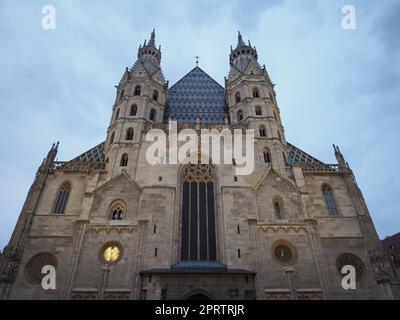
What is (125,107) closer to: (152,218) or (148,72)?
(148,72)

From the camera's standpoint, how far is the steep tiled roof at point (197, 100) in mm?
28234

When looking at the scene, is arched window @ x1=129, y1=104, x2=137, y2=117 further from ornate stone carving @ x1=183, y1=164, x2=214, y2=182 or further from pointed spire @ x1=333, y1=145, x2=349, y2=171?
pointed spire @ x1=333, y1=145, x2=349, y2=171

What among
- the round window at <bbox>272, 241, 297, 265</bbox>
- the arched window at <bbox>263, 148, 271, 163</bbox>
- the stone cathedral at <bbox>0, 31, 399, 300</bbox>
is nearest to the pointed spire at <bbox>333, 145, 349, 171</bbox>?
the stone cathedral at <bbox>0, 31, 399, 300</bbox>

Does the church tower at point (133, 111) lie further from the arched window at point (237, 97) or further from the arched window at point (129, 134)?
the arched window at point (237, 97)

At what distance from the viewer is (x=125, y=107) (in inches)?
1022

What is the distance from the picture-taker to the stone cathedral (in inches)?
667

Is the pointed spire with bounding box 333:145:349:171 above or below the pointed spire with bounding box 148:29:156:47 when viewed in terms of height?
below

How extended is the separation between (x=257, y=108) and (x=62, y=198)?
56.9ft

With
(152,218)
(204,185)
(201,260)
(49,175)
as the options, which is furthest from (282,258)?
(49,175)

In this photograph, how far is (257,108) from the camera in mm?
26578

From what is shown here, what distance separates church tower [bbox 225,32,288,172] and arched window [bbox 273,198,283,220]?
257 cm

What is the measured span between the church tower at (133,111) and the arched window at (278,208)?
10440mm

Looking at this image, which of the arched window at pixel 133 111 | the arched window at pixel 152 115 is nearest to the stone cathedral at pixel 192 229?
the arched window at pixel 133 111
